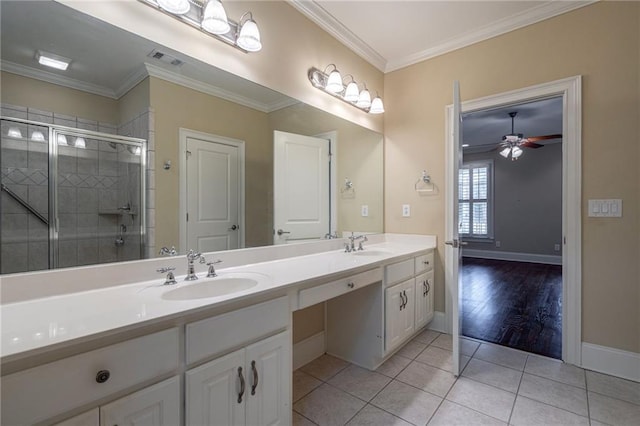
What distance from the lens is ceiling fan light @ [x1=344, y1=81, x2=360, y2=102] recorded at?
2473mm

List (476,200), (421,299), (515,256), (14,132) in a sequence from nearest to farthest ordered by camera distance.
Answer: (14,132)
(421,299)
(515,256)
(476,200)

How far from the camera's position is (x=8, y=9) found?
1.06m

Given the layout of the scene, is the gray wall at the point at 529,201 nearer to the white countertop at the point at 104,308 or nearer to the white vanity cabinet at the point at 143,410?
the white countertop at the point at 104,308

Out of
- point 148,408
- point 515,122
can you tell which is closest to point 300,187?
point 148,408

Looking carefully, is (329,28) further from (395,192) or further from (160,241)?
(160,241)

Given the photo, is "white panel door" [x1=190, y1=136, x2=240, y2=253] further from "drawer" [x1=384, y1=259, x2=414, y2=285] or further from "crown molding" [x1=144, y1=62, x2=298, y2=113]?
"drawer" [x1=384, y1=259, x2=414, y2=285]

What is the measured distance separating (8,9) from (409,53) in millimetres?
2752

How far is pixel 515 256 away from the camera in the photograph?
20.9 ft

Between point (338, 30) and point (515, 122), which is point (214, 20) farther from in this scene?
point (515, 122)

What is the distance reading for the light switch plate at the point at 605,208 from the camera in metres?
1.97

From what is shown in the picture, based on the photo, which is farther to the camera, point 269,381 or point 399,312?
point 399,312

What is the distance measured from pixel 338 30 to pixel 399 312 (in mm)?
2266

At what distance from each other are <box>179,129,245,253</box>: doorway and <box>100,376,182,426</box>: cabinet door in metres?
0.74

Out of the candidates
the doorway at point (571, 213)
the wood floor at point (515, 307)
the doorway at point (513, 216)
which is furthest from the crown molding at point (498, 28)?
Answer: the wood floor at point (515, 307)
